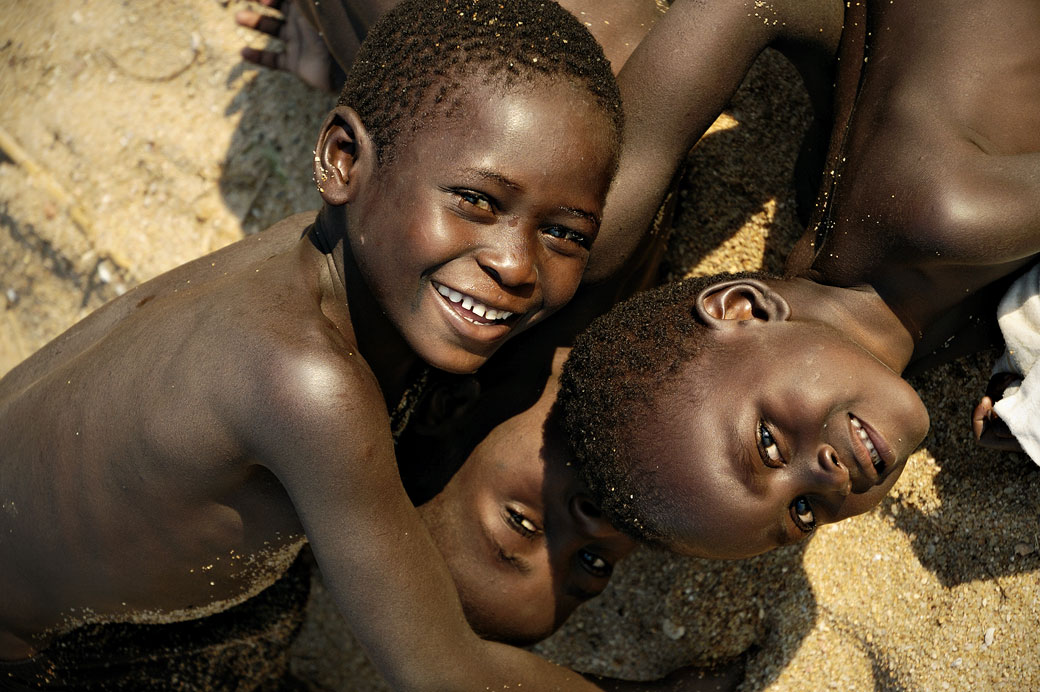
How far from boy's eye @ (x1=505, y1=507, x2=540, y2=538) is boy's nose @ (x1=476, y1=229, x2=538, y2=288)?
0.62 m

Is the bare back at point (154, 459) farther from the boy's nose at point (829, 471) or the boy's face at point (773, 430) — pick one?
the boy's nose at point (829, 471)

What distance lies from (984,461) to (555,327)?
0.99m

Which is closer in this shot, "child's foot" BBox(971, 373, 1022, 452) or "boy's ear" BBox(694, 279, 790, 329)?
"boy's ear" BBox(694, 279, 790, 329)

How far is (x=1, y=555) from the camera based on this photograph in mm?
2053

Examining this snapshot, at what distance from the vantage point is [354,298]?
196 centimetres

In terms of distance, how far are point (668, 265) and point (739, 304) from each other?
60 cm

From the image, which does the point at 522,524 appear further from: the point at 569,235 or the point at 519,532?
the point at 569,235

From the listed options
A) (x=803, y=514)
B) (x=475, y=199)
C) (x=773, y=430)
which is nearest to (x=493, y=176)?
(x=475, y=199)

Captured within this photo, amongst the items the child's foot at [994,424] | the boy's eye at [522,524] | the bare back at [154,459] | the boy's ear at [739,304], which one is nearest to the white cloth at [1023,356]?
the child's foot at [994,424]

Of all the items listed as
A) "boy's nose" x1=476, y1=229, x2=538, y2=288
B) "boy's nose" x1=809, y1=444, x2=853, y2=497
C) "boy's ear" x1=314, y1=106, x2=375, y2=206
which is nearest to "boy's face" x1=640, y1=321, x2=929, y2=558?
"boy's nose" x1=809, y1=444, x2=853, y2=497

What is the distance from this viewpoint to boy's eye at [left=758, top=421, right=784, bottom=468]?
179 cm

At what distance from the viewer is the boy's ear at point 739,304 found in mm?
1885

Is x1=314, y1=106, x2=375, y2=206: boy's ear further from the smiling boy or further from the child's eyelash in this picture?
the child's eyelash

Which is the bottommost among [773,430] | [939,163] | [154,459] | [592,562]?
[592,562]
